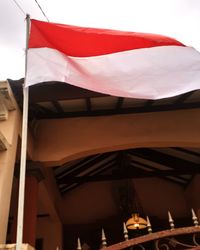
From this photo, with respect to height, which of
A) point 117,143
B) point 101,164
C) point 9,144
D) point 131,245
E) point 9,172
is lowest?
point 131,245

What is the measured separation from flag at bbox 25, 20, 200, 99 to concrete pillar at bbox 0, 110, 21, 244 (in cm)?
98

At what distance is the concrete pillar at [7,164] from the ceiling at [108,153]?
1.03 ft

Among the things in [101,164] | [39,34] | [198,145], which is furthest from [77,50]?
[101,164]

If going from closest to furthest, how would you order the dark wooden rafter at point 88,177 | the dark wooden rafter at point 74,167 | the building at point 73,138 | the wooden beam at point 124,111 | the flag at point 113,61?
the flag at point 113,61
the building at point 73,138
the wooden beam at point 124,111
the dark wooden rafter at point 74,167
the dark wooden rafter at point 88,177

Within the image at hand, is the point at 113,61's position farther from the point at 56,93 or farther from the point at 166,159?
the point at 166,159

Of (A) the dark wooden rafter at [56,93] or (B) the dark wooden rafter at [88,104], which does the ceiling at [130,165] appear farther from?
(A) the dark wooden rafter at [56,93]

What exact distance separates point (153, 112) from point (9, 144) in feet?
6.95

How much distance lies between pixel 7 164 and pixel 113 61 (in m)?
1.62

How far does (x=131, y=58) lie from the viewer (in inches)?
134

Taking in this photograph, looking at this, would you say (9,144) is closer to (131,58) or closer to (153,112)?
(131,58)

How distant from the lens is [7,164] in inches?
144

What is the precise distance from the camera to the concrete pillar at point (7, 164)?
11.0 feet

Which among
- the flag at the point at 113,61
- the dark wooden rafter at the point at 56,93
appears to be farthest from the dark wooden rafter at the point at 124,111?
the flag at the point at 113,61

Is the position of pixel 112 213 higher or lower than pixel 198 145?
higher
